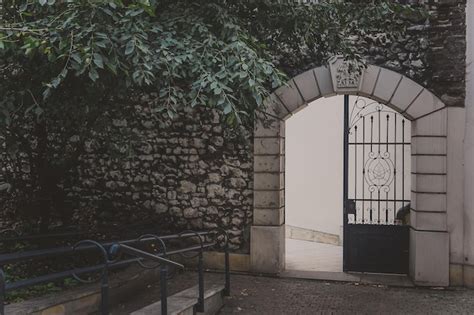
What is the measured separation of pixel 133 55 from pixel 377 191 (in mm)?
5021

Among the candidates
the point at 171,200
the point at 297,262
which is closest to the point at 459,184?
the point at 297,262

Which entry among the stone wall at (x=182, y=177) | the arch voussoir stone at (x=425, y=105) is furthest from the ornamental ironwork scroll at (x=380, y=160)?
the stone wall at (x=182, y=177)

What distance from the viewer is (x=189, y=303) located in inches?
191

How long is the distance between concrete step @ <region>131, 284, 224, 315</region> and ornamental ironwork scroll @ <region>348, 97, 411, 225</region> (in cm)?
293

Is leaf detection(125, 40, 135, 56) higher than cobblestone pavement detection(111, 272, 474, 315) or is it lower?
higher

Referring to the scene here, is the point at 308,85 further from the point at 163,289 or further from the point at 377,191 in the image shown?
the point at 163,289

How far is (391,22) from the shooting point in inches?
262

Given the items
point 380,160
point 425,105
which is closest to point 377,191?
point 380,160

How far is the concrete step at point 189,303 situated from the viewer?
4480 mm

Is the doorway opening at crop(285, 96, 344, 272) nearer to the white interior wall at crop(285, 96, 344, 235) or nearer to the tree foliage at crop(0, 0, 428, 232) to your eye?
the white interior wall at crop(285, 96, 344, 235)

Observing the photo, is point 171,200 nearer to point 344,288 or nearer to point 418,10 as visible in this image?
point 344,288

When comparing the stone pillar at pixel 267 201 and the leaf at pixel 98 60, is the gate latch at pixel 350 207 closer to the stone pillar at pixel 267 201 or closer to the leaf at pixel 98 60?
the stone pillar at pixel 267 201

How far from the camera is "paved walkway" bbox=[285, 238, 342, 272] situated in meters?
7.92

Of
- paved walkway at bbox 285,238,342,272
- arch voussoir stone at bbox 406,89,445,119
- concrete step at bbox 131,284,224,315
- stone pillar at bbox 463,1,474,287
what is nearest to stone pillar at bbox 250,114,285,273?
paved walkway at bbox 285,238,342,272
